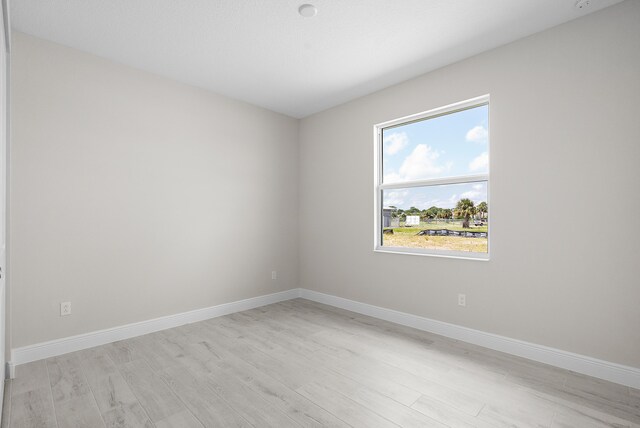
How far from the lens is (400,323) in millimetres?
3551

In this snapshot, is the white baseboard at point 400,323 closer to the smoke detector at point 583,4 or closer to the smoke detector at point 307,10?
the smoke detector at point 583,4

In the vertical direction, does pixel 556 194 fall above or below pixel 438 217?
above

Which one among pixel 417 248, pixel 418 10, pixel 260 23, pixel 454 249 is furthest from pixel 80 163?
pixel 454 249

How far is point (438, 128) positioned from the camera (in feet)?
11.2

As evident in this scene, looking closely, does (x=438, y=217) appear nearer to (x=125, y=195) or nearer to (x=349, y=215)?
(x=349, y=215)

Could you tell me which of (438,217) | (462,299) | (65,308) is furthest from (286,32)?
(65,308)

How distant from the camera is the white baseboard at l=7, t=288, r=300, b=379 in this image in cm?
260

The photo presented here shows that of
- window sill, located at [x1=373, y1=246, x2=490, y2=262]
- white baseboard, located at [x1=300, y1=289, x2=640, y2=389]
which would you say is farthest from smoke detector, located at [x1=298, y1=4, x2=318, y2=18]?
white baseboard, located at [x1=300, y1=289, x2=640, y2=389]

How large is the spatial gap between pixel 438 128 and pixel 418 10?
51.6 inches

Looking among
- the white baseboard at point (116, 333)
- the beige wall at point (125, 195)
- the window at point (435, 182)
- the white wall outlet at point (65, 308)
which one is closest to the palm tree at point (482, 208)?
the window at point (435, 182)

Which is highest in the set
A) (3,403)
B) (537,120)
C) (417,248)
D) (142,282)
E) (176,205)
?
(537,120)

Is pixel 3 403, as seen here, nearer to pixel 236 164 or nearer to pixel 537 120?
pixel 236 164

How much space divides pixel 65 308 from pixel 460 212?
146 inches

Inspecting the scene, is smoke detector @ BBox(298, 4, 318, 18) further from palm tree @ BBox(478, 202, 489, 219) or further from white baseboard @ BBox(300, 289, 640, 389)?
white baseboard @ BBox(300, 289, 640, 389)
